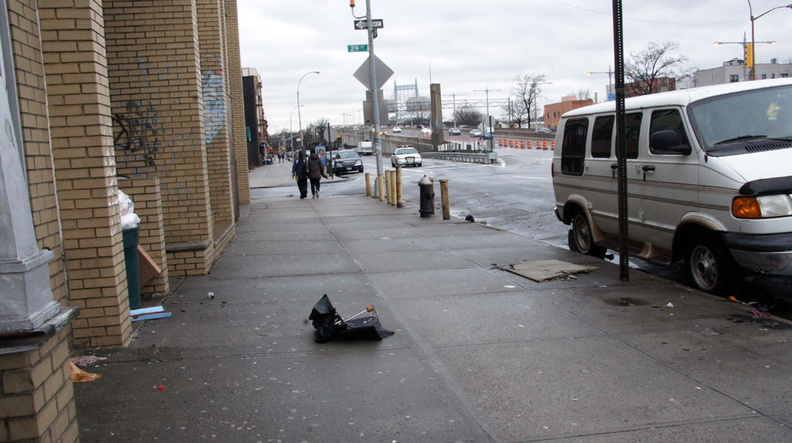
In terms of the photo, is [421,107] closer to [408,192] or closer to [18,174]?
[408,192]

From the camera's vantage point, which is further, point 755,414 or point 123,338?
point 123,338

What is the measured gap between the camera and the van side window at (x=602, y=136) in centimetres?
866

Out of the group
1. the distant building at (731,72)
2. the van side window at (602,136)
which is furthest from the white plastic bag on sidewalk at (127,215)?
the distant building at (731,72)

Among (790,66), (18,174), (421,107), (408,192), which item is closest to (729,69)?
(790,66)

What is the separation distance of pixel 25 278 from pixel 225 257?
707 cm

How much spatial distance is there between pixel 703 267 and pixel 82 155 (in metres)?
6.16

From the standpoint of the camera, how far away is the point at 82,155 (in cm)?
518

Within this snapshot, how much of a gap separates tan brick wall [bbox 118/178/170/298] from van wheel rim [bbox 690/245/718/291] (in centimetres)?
573

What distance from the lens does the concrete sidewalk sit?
12.9 feet

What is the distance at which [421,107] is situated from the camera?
154 m

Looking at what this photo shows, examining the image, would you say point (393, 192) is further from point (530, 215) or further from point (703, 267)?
point (703, 267)

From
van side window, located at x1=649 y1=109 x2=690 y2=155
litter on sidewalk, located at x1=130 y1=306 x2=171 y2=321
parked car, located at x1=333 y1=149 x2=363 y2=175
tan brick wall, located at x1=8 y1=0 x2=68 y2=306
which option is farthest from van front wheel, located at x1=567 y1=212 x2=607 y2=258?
parked car, located at x1=333 y1=149 x2=363 y2=175

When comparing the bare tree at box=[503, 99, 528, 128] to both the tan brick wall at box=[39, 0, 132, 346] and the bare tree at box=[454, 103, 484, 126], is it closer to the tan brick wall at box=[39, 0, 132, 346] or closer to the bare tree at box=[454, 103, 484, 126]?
the bare tree at box=[454, 103, 484, 126]

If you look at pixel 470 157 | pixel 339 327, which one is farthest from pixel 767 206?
pixel 470 157
